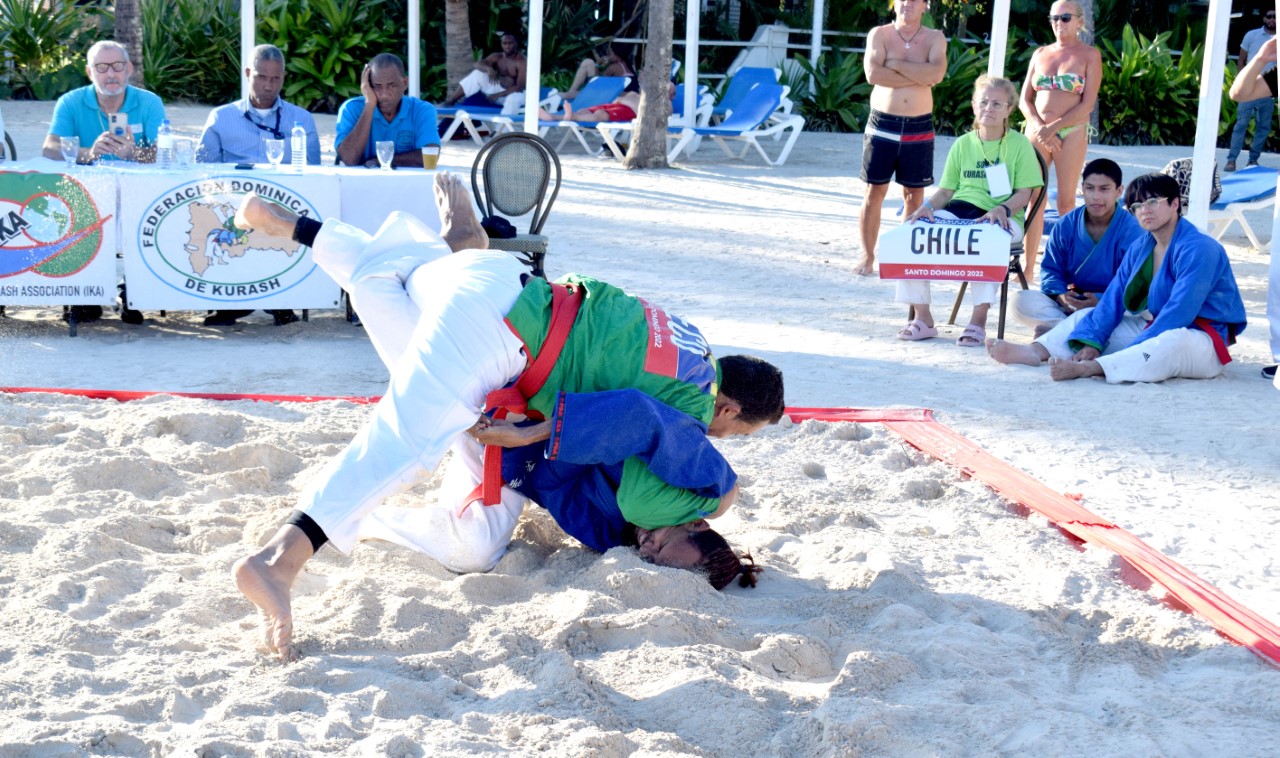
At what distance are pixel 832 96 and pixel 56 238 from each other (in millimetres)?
12107

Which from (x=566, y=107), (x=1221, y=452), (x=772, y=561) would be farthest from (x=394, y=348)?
(x=566, y=107)

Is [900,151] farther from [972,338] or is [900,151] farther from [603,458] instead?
[603,458]

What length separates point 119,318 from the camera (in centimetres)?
641

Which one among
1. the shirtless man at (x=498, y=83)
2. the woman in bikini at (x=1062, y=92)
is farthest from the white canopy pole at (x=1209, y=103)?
the shirtless man at (x=498, y=83)

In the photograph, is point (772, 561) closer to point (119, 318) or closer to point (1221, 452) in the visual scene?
point (1221, 452)

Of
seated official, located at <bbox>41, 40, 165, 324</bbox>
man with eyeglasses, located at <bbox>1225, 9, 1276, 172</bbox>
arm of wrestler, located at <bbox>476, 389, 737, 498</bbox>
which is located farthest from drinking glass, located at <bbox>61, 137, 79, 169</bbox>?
man with eyeglasses, located at <bbox>1225, 9, 1276, 172</bbox>

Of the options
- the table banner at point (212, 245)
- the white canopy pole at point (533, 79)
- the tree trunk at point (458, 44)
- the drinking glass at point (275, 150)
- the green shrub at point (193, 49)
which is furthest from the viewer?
the green shrub at point (193, 49)

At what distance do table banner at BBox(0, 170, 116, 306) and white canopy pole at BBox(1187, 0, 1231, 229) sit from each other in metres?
5.67

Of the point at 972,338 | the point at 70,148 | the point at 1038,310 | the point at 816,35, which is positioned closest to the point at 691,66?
the point at 816,35

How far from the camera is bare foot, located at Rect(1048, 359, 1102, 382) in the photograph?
5543 mm

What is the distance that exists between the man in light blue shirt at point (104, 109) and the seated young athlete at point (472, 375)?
358cm

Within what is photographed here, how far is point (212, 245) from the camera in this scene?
6004 mm

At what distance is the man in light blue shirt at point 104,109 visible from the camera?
6332 mm

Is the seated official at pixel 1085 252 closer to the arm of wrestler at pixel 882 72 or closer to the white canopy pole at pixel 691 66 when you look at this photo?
the arm of wrestler at pixel 882 72
